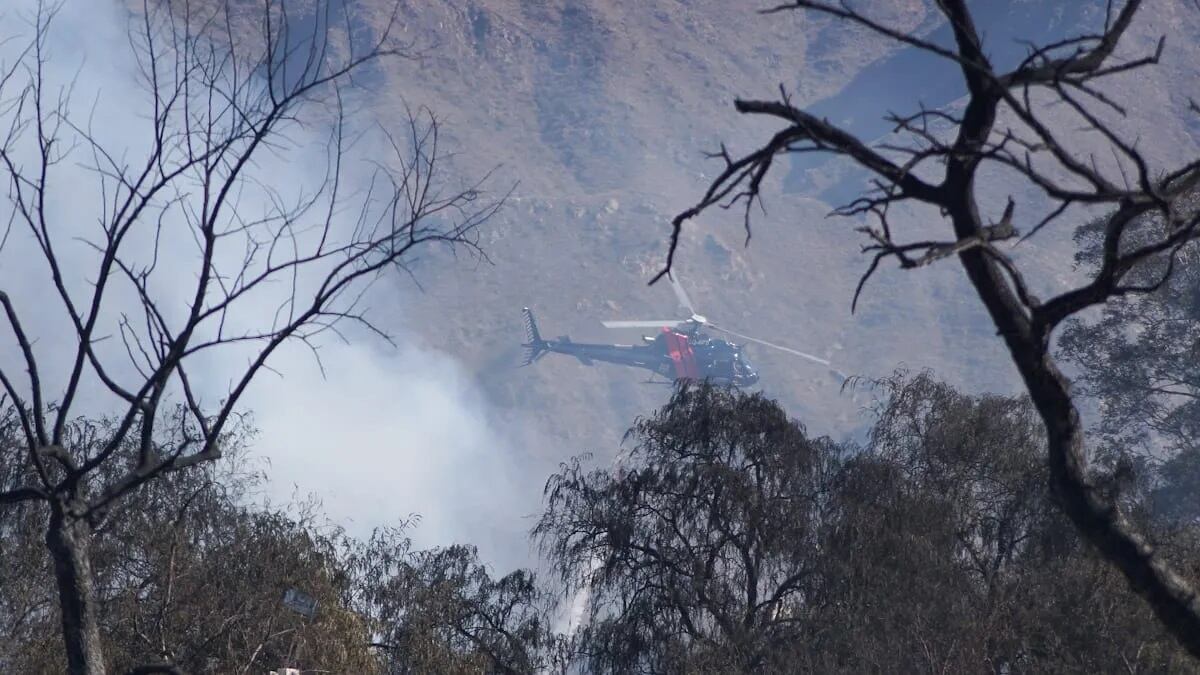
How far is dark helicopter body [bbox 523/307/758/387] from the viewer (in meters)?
58.5

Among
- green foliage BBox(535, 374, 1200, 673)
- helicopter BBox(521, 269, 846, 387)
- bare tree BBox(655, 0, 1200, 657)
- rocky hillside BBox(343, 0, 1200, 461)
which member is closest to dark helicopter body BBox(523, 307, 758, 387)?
helicopter BBox(521, 269, 846, 387)

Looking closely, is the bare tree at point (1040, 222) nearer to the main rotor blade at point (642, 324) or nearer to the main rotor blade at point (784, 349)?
the main rotor blade at point (642, 324)

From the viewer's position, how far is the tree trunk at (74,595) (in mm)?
5133

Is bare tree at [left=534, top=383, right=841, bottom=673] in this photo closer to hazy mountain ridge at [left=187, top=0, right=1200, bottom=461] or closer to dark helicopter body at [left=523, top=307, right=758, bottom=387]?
dark helicopter body at [left=523, top=307, right=758, bottom=387]

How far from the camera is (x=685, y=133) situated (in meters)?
96.3

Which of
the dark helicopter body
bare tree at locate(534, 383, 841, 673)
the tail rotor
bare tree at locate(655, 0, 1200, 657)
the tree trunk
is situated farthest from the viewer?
the tail rotor

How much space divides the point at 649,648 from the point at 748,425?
3.44 metres

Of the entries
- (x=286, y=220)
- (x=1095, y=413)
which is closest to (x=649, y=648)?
(x=286, y=220)

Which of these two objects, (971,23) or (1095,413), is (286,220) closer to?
(971,23)

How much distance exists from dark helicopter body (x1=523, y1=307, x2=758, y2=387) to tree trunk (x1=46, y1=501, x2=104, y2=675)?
49134mm

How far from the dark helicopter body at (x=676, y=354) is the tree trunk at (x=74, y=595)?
4913 cm

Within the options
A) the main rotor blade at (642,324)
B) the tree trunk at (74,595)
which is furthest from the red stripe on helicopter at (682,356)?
the tree trunk at (74,595)

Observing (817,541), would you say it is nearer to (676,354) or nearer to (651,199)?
(676,354)

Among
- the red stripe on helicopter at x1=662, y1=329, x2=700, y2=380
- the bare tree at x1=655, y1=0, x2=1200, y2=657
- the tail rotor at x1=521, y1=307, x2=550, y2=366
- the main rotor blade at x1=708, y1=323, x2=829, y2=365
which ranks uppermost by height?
the main rotor blade at x1=708, y1=323, x2=829, y2=365
